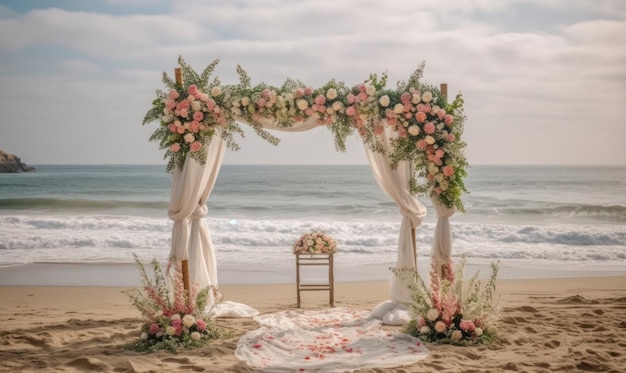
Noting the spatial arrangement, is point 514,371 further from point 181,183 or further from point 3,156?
Answer: point 3,156

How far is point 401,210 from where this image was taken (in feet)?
21.7

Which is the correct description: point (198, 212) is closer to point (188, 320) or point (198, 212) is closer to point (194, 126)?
point (194, 126)

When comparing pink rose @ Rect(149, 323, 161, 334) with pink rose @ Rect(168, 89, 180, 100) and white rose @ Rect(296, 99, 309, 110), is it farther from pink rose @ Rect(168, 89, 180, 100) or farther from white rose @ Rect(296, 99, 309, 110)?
white rose @ Rect(296, 99, 309, 110)

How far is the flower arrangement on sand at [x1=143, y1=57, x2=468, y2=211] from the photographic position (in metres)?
6.14

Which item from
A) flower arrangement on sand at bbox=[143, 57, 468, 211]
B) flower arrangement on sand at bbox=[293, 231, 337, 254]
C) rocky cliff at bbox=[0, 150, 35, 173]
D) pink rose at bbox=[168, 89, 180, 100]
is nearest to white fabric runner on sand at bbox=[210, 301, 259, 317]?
flower arrangement on sand at bbox=[293, 231, 337, 254]

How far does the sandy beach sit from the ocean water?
1.90 metres

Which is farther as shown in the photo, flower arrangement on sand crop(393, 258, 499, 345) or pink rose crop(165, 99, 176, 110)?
pink rose crop(165, 99, 176, 110)

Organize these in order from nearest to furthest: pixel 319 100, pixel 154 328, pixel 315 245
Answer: pixel 154 328
pixel 319 100
pixel 315 245

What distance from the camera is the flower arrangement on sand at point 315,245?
722 centimetres

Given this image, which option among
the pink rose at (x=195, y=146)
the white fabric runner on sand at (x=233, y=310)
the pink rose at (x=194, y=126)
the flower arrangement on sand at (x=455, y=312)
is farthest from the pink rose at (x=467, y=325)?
the pink rose at (x=194, y=126)

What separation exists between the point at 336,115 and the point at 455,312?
2.59 metres

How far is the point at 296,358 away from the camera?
16.8 feet

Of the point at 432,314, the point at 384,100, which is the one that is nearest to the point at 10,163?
the point at 384,100

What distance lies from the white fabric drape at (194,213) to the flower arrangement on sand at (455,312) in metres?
2.60
